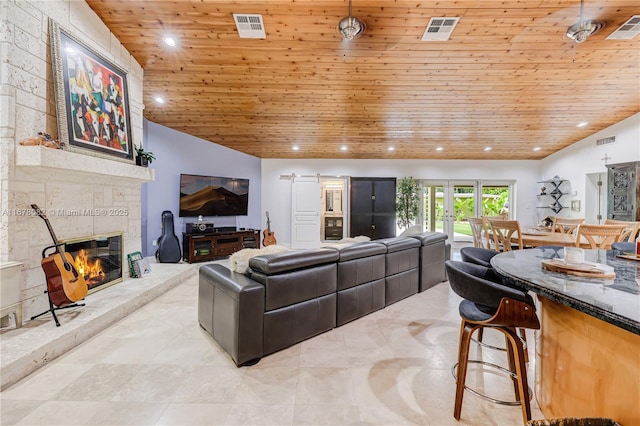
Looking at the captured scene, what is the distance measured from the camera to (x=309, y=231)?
7746 millimetres

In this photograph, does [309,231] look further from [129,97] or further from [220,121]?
[129,97]

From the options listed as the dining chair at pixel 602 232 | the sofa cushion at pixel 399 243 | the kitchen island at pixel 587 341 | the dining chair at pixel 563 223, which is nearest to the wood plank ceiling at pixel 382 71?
the dining chair at pixel 563 223

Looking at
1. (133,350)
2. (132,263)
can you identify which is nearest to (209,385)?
(133,350)

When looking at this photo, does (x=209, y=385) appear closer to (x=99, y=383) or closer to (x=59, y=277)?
(x=99, y=383)

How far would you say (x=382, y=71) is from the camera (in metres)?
3.99

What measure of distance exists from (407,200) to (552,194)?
3526mm

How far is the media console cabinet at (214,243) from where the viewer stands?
17.4 feet

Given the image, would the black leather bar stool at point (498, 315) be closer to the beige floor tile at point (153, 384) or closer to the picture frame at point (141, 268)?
the beige floor tile at point (153, 384)

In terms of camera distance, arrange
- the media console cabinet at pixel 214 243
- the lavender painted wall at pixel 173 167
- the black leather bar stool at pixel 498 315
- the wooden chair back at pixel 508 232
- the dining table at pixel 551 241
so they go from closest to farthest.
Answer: the black leather bar stool at pixel 498 315 < the dining table at pixel 551 241 < the wooden chair back at pixel 508 232 < the lavender painted wall at pixel 173 167 < the media console cabinet at pixel 214 243

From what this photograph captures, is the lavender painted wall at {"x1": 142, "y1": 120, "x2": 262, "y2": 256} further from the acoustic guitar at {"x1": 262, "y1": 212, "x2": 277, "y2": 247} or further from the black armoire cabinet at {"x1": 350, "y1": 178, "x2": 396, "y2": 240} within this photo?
the black armoire cabinet at {"x1": 350, "y1": 178, "x2": 396, "y2": 240}

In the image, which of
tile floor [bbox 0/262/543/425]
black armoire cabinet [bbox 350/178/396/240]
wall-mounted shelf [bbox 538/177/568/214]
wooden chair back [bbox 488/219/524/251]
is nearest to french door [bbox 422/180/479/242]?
black armoire cabinet [bbox 350/178/396/240]

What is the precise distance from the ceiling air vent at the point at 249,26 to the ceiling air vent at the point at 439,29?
1.94 meters

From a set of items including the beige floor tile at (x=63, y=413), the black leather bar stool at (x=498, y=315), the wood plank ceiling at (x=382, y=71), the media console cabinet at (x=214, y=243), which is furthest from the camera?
the media console cabinet at (x=214, y=243)

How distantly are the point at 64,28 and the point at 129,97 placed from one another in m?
1.00
